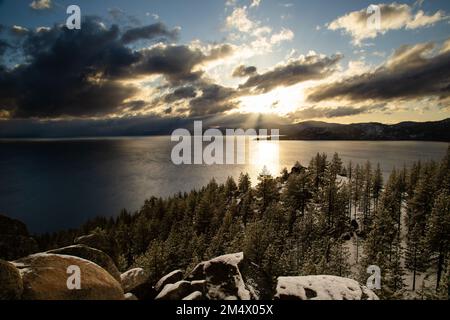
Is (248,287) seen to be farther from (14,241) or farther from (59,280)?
(14,241)

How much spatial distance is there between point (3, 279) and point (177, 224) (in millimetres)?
66767

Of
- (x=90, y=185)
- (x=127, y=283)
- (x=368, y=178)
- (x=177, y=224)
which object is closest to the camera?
(x=127, y=283)

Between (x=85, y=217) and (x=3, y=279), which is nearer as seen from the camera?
(x=3, y=279)

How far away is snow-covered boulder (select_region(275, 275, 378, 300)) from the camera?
45.5 ft

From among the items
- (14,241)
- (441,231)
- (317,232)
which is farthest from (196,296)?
(317,232)

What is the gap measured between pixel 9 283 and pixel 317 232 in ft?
190

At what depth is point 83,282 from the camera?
13.2 meters

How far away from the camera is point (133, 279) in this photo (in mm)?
20344

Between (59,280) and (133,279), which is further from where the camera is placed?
(133,279)

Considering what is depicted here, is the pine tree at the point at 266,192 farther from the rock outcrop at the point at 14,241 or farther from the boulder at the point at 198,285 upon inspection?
the rock outcrop at the point at 14,241

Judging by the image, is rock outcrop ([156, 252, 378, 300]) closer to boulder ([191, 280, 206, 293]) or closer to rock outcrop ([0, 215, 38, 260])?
boulder ([191, 280, 206, 293])

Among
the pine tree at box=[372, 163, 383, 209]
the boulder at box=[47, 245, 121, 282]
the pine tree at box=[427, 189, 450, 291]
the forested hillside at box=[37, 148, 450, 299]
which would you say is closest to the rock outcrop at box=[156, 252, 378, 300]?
the boulder at box=[47, 245, 121, 282]
